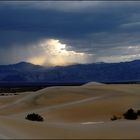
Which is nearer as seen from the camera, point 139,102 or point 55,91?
point 139,102

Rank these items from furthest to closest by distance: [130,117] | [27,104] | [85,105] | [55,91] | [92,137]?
[55,91] → [27,104] → [85,105] → [130,117] → [92,137]

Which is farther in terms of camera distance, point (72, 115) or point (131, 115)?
point (72, 115)

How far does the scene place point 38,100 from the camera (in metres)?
41.6

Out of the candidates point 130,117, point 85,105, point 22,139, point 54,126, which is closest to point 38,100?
point 85,105

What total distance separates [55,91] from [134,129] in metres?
27.6

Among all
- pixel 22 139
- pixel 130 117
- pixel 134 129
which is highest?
pixel 130 117

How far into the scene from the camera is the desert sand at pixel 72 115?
1546 centimetres

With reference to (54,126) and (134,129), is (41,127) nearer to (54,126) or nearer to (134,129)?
(54,126)

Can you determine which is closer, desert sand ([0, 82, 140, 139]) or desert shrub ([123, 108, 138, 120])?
desert sand ([0, 82, 140, 139])

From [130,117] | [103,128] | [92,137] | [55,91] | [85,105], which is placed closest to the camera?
[92,137]

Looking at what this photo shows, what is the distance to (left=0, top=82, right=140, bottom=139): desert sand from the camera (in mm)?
15461

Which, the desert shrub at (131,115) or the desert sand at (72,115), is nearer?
the desert sand at (72,115)

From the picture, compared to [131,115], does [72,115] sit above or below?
above

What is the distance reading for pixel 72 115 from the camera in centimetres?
3178
